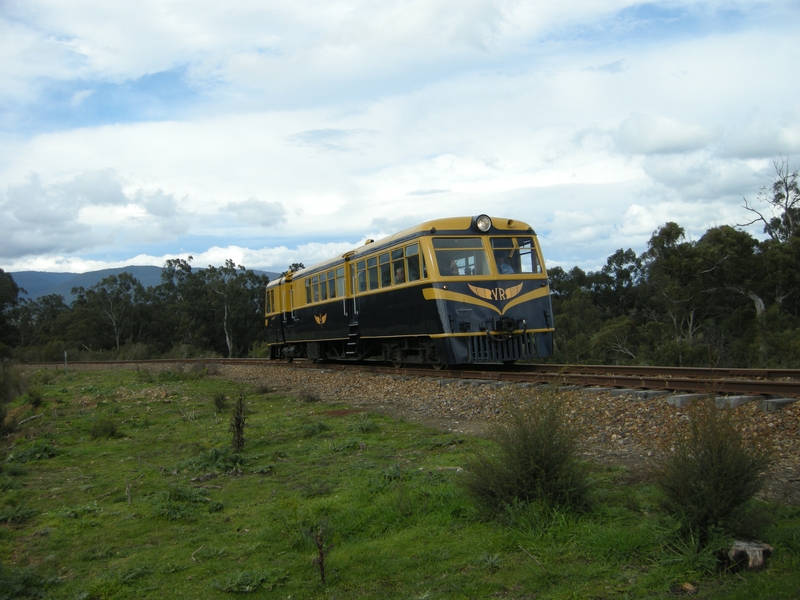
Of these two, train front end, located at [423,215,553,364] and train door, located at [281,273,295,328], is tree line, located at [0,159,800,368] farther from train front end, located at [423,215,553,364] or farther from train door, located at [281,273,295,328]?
train door, located at [281,273,295,328]

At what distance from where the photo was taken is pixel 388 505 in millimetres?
5406

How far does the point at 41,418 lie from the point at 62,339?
5501 cm

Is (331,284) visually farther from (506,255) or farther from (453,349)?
(453,349)

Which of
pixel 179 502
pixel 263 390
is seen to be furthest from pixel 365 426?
pixel 263 390

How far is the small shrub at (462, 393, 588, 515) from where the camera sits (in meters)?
4.79

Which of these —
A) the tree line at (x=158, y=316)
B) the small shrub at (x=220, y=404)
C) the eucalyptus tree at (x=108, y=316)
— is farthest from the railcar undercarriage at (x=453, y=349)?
the eucalyptus tree at (x=108, y=316)

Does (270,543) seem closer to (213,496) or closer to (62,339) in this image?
(213,496)

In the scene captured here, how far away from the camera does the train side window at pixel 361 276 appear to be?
16.4 m

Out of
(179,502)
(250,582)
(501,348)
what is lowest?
(250,582)

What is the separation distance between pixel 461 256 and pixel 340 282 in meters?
5.42

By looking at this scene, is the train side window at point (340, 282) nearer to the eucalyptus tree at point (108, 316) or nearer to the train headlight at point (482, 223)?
the train headlight at point (482, 223)

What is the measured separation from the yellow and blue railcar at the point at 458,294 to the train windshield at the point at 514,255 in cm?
2

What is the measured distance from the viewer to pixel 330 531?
502 cm

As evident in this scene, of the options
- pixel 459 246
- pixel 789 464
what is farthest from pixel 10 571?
pixel 459 246
